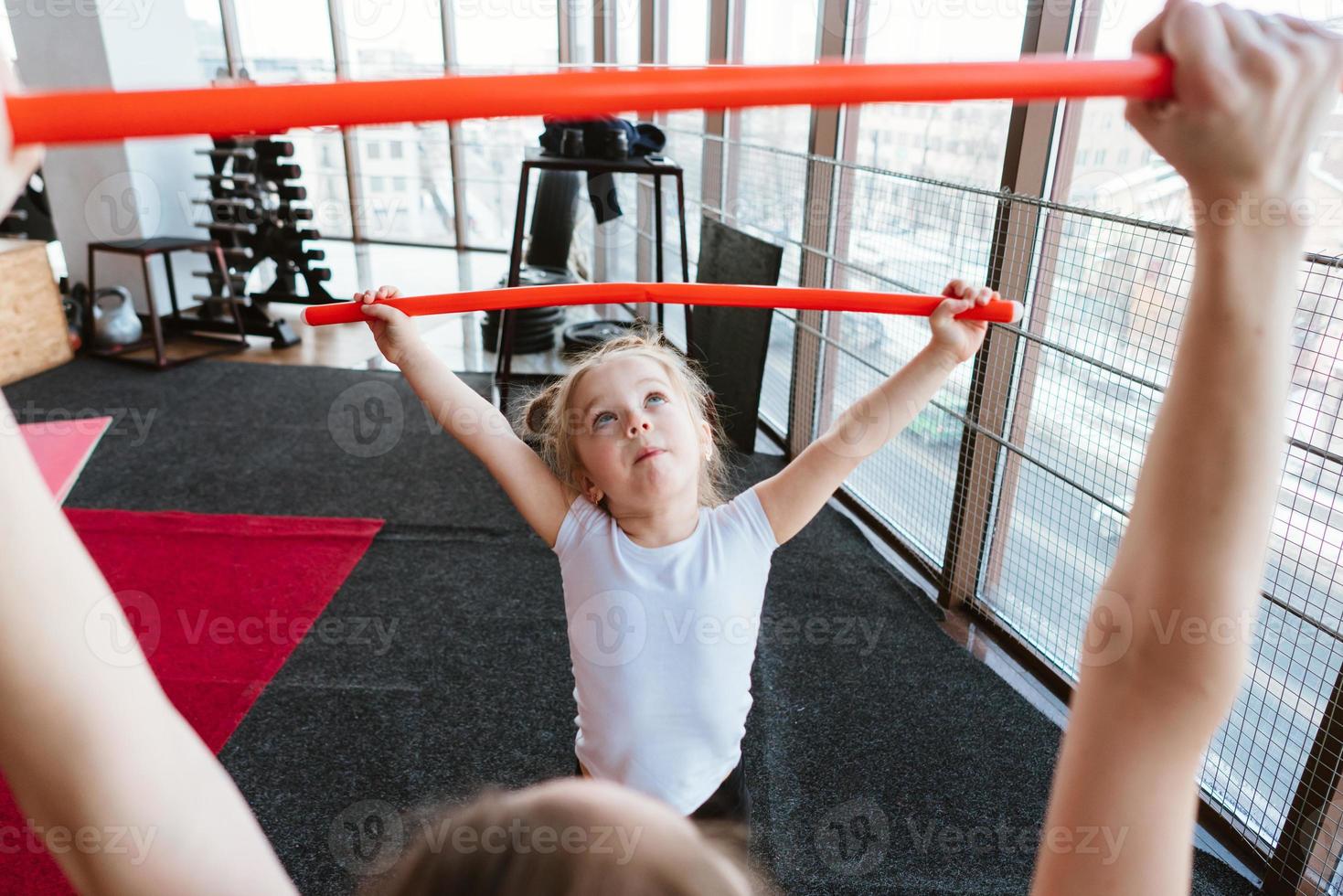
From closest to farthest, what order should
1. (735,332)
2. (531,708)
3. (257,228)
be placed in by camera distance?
(531,708) < (735,332) < (257,228)

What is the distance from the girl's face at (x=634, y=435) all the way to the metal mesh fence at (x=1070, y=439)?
104cm

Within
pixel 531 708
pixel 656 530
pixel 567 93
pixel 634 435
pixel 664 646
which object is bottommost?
pixel 531 708

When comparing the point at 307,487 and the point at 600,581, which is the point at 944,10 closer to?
the point at 600,581

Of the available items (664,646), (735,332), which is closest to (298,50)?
(735,332)

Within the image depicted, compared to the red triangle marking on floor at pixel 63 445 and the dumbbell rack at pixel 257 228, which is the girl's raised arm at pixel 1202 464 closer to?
the red triangle marking on floor at pixel 63 445

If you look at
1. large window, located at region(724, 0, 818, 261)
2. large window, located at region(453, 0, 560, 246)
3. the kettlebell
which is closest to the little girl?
large window, located at region(724, 0, 818, 261)

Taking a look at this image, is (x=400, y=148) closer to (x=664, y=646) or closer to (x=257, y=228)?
(x=257, y=228)

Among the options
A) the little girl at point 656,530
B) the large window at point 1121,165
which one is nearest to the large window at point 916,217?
the large window at point 1121,165

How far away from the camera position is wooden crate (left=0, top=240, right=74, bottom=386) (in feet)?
14.1

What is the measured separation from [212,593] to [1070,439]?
2.42m

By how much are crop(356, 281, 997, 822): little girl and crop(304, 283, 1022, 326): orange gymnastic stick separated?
0.08ft

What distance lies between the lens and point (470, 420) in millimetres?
1231

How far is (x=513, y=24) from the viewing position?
21.1ft

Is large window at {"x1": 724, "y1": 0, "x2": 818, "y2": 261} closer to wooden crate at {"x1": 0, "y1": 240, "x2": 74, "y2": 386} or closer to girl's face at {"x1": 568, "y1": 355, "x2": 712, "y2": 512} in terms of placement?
girl's face at {"x1": 568, "y1": 355, "x2": 712, "y2": 512}
